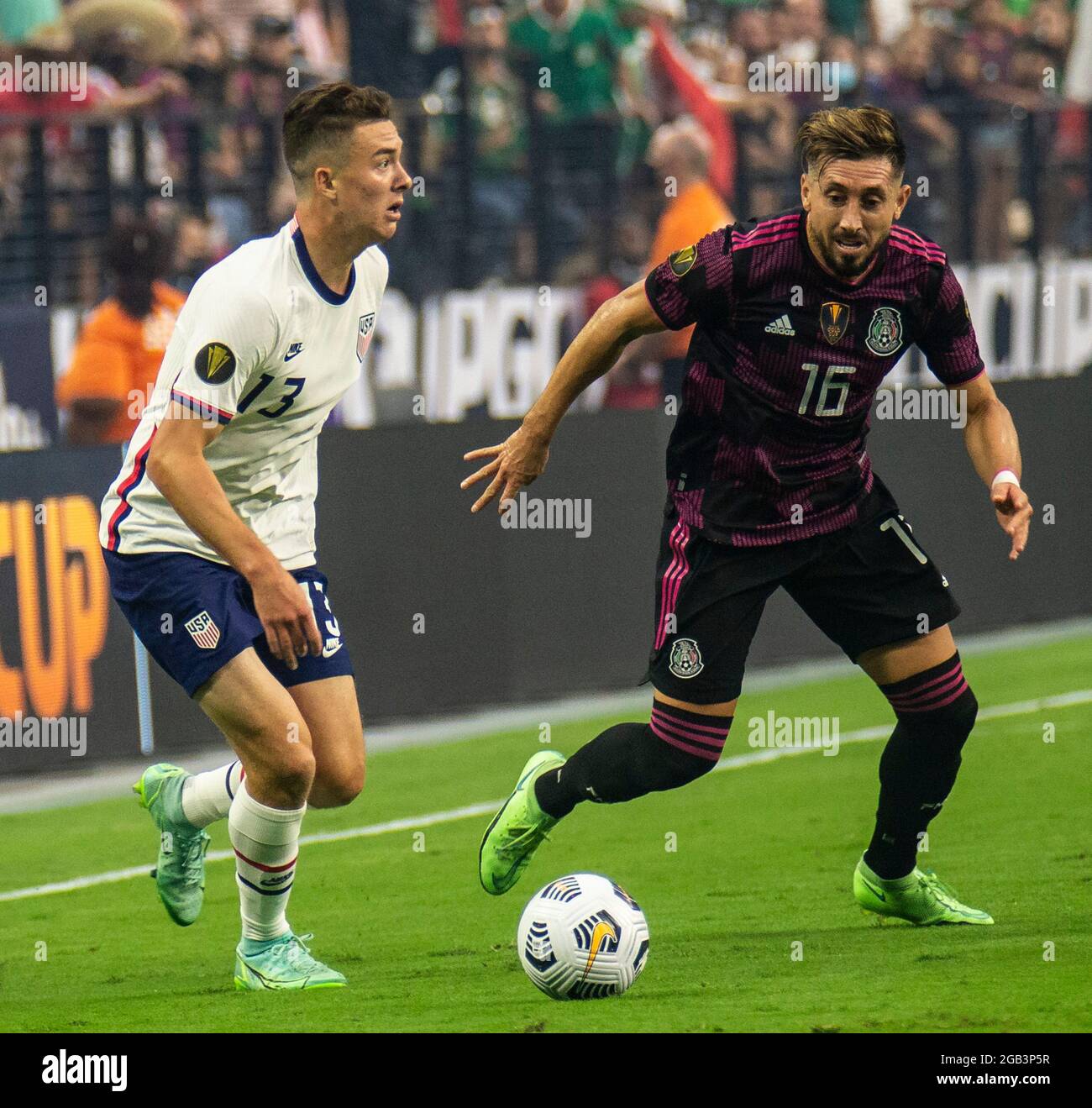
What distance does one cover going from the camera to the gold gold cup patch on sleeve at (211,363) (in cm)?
582

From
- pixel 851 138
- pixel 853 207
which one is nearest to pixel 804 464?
pixel 853 207

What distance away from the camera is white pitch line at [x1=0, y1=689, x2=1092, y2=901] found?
8453 mm

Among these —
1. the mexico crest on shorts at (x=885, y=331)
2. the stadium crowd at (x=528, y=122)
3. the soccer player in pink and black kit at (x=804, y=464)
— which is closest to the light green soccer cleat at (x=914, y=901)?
the soccer player in pink and black kit at (x=804, y=464)

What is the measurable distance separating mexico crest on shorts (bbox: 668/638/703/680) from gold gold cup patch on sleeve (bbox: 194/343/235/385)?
153 cm

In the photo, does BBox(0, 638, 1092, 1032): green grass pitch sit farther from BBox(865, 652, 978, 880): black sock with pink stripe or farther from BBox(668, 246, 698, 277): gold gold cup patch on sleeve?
BBox(668, 246, 698, 277): gold gold cup patch on sleeve

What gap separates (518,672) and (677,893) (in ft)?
14.6

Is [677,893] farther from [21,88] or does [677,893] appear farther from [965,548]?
[21,88]

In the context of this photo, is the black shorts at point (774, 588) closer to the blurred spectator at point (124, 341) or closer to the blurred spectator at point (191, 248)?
the blurred spectator at point (124, 341)

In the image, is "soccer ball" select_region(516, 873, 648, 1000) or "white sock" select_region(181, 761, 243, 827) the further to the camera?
"white sock" select_region(181, 761, 243, 827)

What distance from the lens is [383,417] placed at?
45.8 ft

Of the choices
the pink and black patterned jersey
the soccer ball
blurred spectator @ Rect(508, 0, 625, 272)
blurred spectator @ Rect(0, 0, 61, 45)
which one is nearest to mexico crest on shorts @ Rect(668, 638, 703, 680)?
the pink and black patterned jersey

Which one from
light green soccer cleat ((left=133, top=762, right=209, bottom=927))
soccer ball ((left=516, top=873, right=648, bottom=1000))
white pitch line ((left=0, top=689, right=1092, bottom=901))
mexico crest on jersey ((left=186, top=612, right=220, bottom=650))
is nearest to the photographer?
soccer ball ((left=516, top=873, right=648, bottom=1000))

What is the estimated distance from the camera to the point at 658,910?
7309 millimetres

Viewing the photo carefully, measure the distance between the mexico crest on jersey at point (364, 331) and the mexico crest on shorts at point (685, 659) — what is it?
4.29 feet
